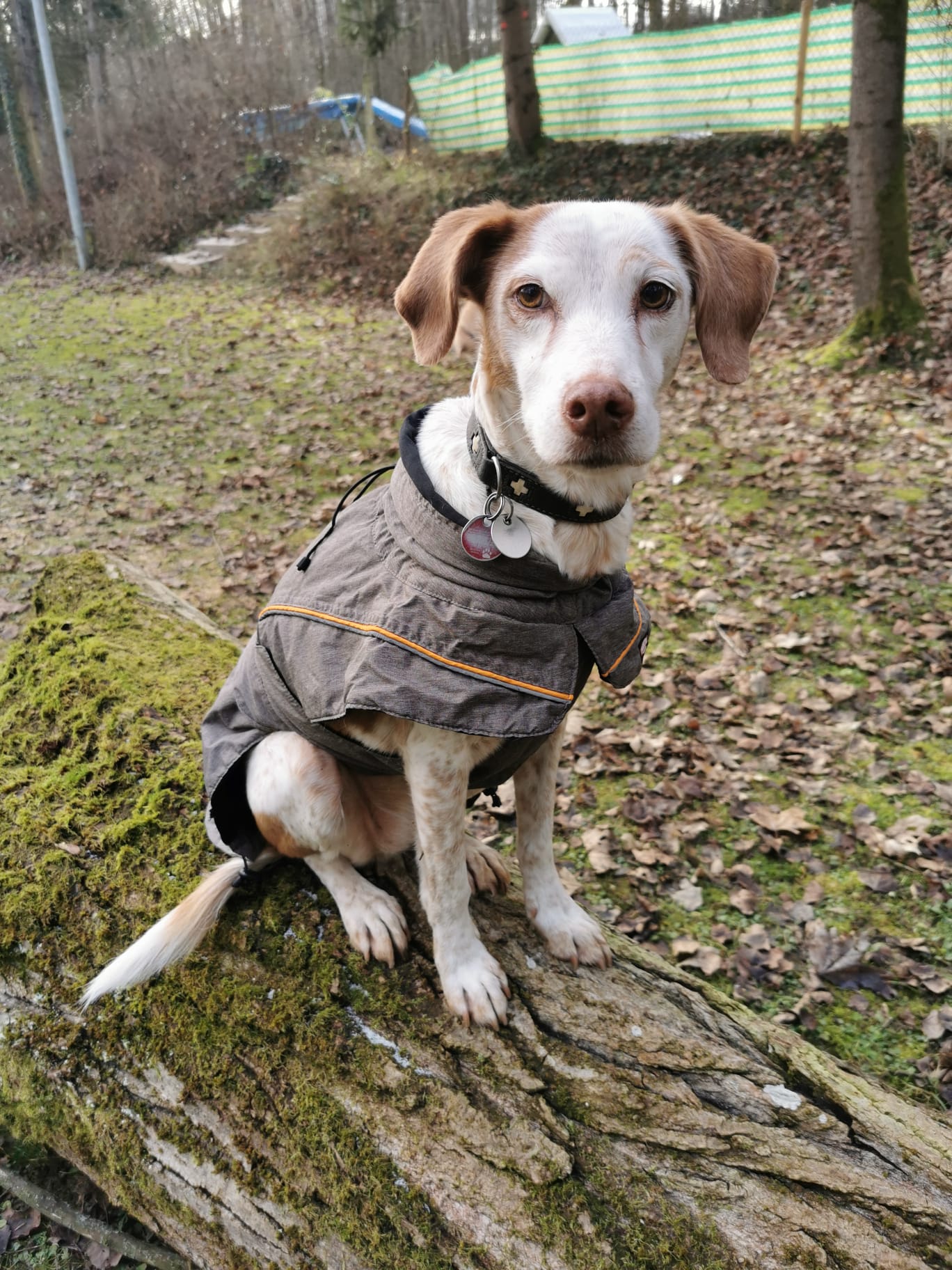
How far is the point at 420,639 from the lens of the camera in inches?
78.7

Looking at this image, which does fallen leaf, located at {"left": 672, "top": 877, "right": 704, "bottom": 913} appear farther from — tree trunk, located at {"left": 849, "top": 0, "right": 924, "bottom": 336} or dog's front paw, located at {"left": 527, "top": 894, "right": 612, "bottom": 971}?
tree trunk, located at {"left": 849, "top": 0, "right": 924, "bottom": 336}

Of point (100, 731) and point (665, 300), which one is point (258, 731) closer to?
point (100, 731)

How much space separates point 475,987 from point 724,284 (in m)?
1.97

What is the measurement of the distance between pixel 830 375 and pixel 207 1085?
26.1ft

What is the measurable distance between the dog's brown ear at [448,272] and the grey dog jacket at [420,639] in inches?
9.8

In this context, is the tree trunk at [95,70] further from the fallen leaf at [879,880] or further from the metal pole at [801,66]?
the fallen leaf at [879,880]

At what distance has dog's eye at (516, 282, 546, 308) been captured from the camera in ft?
6.80

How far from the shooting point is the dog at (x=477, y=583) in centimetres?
200

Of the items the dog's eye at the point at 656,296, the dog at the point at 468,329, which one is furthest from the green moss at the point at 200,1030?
the dog's eye at the point at 656,296

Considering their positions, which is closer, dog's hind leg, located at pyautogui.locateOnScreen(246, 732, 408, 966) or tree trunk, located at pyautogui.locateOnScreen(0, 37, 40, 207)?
dog's hind leg, located at pyautogui.locateOnScreen(246, 732, 408, 966)

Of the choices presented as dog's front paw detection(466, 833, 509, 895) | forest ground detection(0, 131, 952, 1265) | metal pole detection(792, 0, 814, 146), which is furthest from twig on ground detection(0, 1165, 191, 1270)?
metal pole detection(792, 0, 814, 146)

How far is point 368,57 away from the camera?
18094 millimetres

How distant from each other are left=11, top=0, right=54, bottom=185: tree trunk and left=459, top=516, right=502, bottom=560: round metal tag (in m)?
21.5

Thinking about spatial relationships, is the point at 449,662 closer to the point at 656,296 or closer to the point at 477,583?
the point at 477,583
